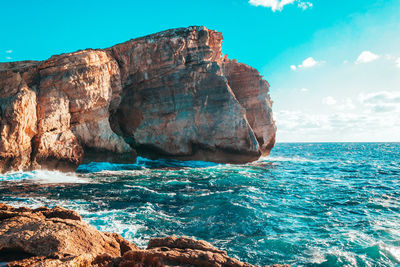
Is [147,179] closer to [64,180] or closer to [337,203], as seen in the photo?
[64,180]

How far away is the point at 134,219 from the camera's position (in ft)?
34.1

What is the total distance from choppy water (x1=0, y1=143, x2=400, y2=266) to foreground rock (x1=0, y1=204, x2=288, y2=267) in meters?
3.20

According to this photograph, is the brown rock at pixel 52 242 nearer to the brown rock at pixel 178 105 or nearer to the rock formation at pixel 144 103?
the rock formation at pixel 144 103

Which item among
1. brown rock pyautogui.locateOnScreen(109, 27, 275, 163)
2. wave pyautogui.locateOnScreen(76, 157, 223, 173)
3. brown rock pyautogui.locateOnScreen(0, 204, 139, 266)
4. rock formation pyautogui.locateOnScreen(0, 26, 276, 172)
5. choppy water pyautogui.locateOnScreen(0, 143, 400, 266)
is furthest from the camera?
brown rock pyautogui.locateOnScreen(109, 27, 275, 163)

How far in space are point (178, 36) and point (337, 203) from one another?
25662 millimetres

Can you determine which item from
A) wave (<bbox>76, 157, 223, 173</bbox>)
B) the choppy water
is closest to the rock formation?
wave (<bbox>76, 157, 223, 173</bbox>)

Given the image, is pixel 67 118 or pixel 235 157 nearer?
pixel 67 118

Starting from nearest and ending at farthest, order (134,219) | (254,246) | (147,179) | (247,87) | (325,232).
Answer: (254,246), (325,232), (134,219), (147,179), (247,87)

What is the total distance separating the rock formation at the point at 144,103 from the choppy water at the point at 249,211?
5.13 meters

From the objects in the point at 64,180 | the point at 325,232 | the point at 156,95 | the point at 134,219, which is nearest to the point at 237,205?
the point at 325,232

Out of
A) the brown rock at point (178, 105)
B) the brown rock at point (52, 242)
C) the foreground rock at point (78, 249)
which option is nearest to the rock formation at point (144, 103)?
the brown rock at point (178, 105)

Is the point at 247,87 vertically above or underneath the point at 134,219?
above

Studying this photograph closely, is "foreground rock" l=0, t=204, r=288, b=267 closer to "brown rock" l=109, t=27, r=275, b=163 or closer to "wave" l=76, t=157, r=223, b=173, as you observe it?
"wave" l=76, t=157, r=223, b=173

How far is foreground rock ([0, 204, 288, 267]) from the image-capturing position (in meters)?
4.21
